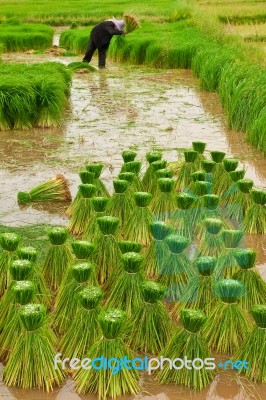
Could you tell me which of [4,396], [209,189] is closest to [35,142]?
[209,189]

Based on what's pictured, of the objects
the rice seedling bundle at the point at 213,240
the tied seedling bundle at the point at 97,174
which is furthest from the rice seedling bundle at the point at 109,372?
the tied seedling bundle at the point at 97,174

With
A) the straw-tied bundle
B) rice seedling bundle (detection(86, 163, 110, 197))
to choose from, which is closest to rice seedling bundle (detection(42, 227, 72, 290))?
rice seedling bundle (detection(86, 163, 110, 197))

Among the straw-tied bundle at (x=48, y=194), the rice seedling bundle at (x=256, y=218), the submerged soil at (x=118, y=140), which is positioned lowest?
the submerged soil at (x=118, y=140)

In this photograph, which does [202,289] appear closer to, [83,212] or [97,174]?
[83,212]

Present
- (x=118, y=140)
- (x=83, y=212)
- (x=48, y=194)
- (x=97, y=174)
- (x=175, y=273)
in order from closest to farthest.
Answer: (x=175, y=273)
(x=83, y=212)
(x=97, y=174)
(x=48, y=194)
(x=118, y=140)

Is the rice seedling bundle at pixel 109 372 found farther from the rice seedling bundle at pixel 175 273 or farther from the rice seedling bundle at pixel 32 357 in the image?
the rice seedling bundle at pixel 175 273

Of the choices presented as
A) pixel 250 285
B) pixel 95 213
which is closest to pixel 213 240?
pixel 250 285
